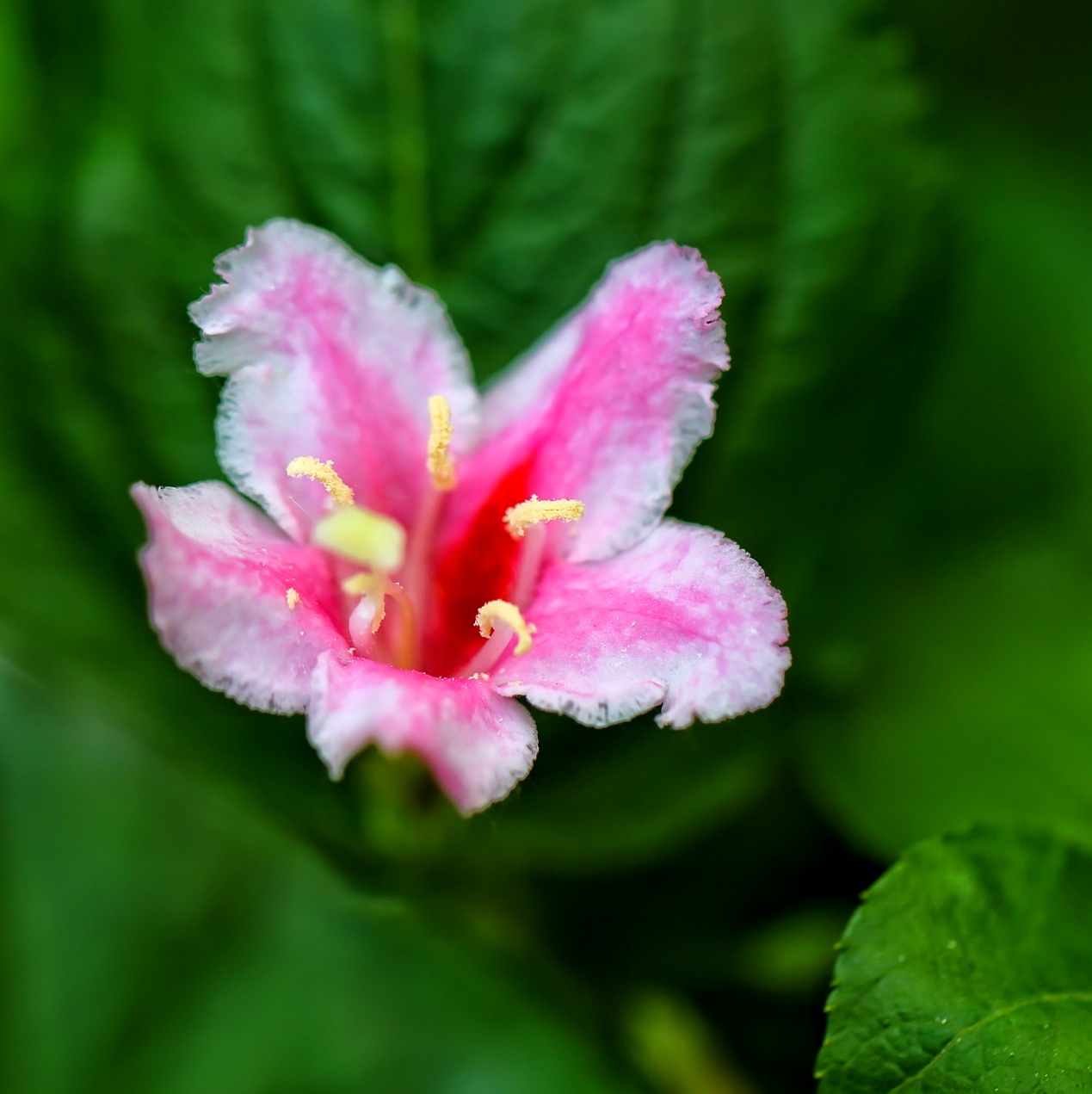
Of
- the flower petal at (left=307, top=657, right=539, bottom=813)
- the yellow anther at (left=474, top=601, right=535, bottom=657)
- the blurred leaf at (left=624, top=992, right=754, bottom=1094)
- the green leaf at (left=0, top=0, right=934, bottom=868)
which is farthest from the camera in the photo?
the blurred leaf at (left=624, top=992, right=754, bottom=1094)

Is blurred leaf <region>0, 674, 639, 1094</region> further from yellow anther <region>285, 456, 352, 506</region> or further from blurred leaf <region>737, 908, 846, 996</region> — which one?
yellow anther <region>285, 456, 352, 506</region>

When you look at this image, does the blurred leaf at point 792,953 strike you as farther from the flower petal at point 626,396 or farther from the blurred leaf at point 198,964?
the flower petal at point 626,396

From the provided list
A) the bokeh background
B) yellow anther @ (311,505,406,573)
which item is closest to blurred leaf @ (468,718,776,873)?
the bokeh background

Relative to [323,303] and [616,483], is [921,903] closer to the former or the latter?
[616,483]

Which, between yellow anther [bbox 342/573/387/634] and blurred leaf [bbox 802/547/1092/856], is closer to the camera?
yellow anther [bbox 342/573/387/634]

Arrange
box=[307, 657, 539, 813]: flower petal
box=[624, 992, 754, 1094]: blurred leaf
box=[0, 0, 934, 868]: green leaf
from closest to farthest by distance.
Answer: box=[307, 657, 539, 813]: flower petal → box=[0, 0, 934, 868]: green leaf → box=[624, 992, 754, 1094]: blurred leaf

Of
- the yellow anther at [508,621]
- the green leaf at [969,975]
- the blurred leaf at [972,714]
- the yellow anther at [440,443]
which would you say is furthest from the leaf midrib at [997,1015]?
the yellow anther at [440,443]

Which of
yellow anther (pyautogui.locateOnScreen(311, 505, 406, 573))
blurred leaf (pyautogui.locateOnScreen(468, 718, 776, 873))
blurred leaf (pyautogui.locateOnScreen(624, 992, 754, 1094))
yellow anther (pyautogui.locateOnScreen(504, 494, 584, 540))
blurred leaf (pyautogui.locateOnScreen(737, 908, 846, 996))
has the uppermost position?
yellow anther (pyautogui.locateOnScreen(311, 505, 406, 573))
